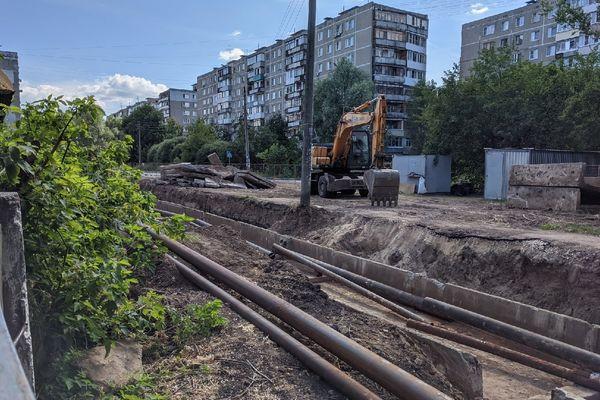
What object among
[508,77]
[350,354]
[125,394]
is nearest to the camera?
[125,394]

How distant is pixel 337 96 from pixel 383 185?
3602cm

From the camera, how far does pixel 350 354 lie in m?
3.66

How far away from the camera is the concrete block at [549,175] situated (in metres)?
13.4

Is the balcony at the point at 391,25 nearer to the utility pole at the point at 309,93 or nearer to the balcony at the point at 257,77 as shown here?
the balcony at the point at 257,77

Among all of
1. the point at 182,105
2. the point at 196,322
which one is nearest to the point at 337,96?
the point at 196,322

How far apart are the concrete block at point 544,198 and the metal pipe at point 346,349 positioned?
11.4 metres

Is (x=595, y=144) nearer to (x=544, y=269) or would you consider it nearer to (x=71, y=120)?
(x=544, y=269)

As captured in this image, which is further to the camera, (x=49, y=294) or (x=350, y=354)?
(x=350, y=354)

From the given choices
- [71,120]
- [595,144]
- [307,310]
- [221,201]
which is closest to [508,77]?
[595,144]

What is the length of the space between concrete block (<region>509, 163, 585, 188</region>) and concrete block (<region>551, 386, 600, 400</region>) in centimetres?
984

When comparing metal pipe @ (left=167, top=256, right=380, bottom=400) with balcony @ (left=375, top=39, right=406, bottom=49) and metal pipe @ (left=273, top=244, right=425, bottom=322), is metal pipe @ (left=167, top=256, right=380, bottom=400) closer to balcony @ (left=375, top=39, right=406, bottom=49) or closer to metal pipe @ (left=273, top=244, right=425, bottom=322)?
metal pipe @ (left=273, top=244, right=425, bottom=322)

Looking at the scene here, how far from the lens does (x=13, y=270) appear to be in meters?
2.69

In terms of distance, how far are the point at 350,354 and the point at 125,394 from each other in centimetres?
160

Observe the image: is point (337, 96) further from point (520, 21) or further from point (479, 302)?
point (479, 302)
